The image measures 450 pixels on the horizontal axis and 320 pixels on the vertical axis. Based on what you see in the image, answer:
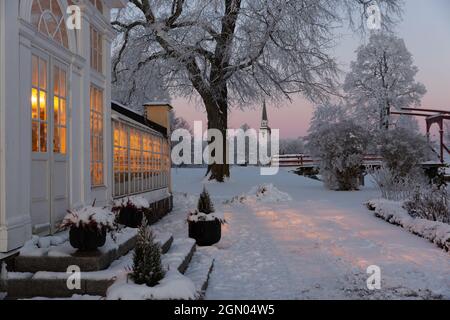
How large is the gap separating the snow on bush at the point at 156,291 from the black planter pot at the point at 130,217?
2907 mm

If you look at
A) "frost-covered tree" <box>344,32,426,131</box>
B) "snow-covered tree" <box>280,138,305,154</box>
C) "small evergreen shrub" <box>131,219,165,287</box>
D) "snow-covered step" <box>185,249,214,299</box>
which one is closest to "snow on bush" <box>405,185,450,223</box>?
"snow-covered step" <box>185,249,214,299</box>

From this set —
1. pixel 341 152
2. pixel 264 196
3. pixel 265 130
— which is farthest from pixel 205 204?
pixel 265 130

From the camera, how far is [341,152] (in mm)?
17922

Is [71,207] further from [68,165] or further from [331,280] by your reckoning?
[331,280]

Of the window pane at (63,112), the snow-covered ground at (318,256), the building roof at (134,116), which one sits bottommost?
the snow-covered ground at (318,256)

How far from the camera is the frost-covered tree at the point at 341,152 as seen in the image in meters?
18.0

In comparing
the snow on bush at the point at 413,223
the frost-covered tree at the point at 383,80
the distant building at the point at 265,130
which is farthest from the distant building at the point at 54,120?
the distant building at the point at 265,130

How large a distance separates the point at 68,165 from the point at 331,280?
4004mm

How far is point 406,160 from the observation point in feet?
59.0

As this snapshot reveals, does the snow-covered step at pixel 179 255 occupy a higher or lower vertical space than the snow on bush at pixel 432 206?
lower

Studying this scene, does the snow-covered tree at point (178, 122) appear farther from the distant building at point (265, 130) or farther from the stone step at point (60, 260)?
the stone step at point (60, 260)

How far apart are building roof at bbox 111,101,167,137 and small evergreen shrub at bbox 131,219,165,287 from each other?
218 inches

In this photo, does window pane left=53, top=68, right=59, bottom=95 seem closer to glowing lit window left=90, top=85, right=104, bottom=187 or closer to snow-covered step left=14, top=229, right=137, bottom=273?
glowing lit window left=90, top=85, right=104, bottom=187

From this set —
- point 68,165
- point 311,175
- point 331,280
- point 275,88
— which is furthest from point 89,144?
point 311,175
